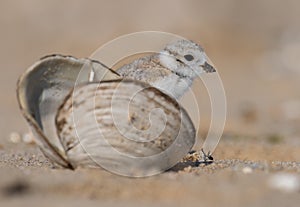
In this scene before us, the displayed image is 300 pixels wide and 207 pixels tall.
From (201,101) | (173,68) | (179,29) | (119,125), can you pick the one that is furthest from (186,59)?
(179,29)

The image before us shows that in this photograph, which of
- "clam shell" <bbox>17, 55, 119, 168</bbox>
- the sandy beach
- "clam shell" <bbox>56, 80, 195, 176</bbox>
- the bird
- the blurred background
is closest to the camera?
the sandy beach

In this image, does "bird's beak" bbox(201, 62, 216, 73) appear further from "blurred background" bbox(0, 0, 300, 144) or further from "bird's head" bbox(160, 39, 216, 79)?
"blurred background" bbox(0, 0, 300, 144)

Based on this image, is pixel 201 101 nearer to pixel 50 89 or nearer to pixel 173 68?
pixel 173 68

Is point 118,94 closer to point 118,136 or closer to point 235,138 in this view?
point 118,136

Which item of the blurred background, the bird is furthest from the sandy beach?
the bird

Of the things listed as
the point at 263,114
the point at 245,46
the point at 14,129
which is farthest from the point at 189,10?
the point at 14,129
